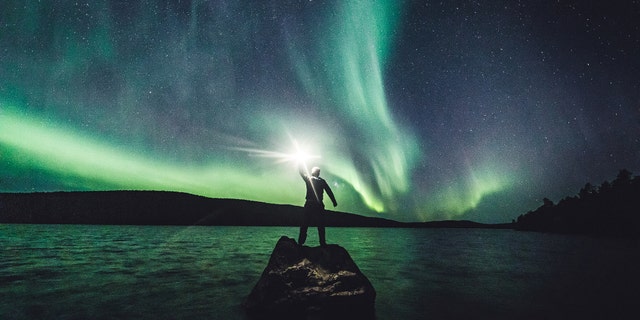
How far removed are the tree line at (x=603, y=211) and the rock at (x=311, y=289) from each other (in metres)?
121

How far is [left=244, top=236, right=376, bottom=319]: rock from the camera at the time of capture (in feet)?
→ 30.5

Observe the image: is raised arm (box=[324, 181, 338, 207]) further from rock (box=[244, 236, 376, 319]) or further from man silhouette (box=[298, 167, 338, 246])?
rock (box=[244, 236, 376, 319])

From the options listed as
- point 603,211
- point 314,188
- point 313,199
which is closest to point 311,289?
point 313,199

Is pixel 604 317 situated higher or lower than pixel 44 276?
higher

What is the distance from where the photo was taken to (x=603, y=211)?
106938 millimetres

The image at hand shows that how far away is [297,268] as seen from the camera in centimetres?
992

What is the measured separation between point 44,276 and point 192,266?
7.48 m

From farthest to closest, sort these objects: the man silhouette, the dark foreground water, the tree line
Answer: the tree line < the man silhouette < the dark foreground water

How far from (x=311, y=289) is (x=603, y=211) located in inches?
5239

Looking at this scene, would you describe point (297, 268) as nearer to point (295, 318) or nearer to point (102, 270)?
point (295, 318)

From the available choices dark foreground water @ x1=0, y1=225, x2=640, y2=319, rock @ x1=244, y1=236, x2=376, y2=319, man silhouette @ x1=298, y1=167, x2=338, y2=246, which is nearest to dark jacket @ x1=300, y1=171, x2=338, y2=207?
man silhouette @ x1=298, y1=167, x2=338, y2=246

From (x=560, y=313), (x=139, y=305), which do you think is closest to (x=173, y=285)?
(x=139, y=305)

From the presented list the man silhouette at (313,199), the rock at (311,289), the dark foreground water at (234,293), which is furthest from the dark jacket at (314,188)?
the dark foreground water at (234,293)

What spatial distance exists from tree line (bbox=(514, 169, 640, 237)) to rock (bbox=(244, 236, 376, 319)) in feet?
399
